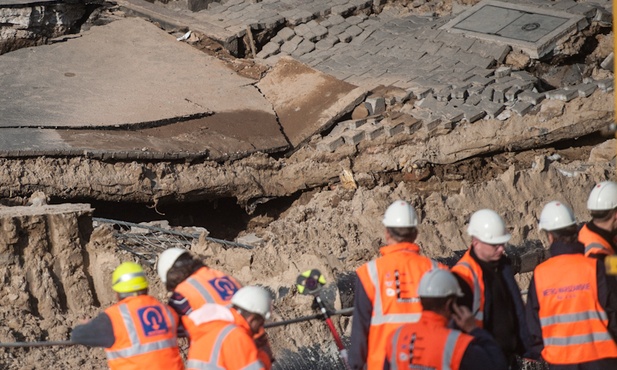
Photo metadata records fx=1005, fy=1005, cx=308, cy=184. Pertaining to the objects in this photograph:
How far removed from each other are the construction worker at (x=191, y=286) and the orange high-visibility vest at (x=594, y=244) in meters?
2.18

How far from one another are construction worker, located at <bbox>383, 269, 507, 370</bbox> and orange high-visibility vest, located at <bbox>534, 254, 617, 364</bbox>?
96 centimetres

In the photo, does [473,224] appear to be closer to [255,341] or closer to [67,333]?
[255,341]

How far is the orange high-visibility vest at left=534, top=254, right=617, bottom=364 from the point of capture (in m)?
5.98

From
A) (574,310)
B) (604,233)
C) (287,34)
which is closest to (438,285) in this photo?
(574,310)

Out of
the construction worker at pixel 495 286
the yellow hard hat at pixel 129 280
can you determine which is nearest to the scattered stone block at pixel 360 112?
the construction worker at pixel 495 286

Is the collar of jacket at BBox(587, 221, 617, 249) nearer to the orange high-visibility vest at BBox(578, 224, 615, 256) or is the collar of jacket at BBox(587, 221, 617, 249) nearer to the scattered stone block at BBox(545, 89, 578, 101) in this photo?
the orange high-visibility vest at BBox(578, 224, 615, 256)

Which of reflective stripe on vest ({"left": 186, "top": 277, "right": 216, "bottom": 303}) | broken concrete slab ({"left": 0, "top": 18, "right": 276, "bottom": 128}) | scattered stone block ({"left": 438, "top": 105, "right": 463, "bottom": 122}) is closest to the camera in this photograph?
reflective stripe on vest ({"left": 186, "top": 277, "right": 216, "bottom": 303})

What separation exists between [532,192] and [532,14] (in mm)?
4952

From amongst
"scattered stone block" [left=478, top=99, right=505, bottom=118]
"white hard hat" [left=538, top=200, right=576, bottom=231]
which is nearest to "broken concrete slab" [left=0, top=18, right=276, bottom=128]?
"scattered stone block" [left=478, top=99, right=505, bottom=118]

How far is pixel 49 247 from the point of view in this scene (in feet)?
28.6

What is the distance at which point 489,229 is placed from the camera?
6.08 metres

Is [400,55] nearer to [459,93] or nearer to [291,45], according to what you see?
[291,45]

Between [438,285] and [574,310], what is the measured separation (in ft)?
4.26

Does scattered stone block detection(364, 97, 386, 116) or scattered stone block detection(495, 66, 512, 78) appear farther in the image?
scattered stone block detection(495, 66, 512, 78)
